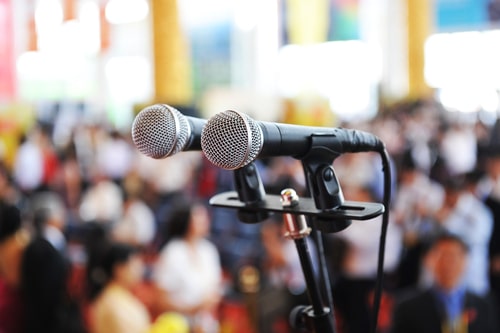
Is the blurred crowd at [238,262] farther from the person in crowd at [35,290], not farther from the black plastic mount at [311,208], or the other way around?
the black plastic mount at [311,208]

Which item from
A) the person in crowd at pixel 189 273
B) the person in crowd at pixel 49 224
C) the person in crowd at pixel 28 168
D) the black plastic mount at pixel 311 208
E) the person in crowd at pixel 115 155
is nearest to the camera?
the black plastic mount at pixel 311 208

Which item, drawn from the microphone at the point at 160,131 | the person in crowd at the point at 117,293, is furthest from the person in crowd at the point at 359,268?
the microphone at the point at 160,131

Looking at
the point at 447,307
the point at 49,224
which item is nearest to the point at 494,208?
the point at 447,307

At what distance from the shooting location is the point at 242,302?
13.4 feet

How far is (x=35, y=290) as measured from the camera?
373cm

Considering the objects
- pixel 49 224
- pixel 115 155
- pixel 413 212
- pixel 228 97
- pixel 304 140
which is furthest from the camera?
pixel 228 97

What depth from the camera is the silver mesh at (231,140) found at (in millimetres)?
995

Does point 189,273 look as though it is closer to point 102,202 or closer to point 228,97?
point 102,202

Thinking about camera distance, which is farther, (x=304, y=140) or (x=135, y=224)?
(x=135, y=224)

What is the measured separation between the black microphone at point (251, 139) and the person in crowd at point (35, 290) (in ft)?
9.25

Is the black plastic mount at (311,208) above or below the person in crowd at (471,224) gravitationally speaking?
above

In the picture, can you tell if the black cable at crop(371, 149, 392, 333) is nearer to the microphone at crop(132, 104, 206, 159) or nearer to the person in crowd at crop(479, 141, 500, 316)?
the microphone at crop(132, 104, 206, 159)

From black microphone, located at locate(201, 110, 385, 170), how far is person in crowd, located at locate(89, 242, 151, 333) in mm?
2150

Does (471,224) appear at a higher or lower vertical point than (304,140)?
lower
